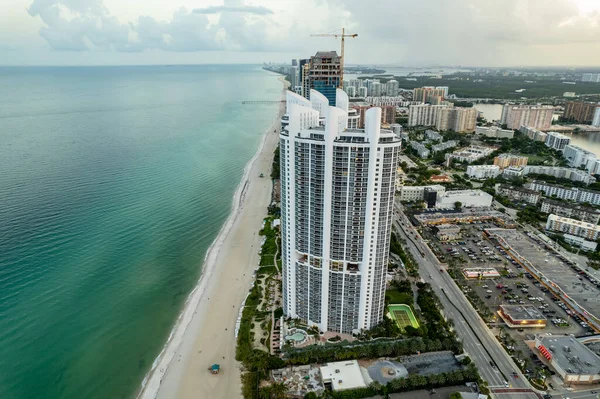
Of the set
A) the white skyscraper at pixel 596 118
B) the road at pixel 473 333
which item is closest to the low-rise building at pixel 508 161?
the road at pixel 473 333

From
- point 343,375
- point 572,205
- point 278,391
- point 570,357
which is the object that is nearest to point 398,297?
point 343,375

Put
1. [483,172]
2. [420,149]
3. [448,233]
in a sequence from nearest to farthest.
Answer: [448,233]
[483,172]
[420,149]

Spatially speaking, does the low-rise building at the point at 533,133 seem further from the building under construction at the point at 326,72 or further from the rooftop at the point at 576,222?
the building under construction at the point at 326,72

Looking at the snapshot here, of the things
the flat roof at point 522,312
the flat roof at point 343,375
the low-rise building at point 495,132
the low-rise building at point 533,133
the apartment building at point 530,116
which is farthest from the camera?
the apartment building at point 530,116

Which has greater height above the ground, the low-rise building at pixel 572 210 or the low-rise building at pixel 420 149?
the low-rise building at pixel 420 149

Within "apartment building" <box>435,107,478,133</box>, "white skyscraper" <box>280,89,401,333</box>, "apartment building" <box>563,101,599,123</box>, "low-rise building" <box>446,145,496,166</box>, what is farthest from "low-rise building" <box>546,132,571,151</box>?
"white skyscraper" <box>280,89,401,333</box>

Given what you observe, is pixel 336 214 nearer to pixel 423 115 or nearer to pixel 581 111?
pixel 423 115
